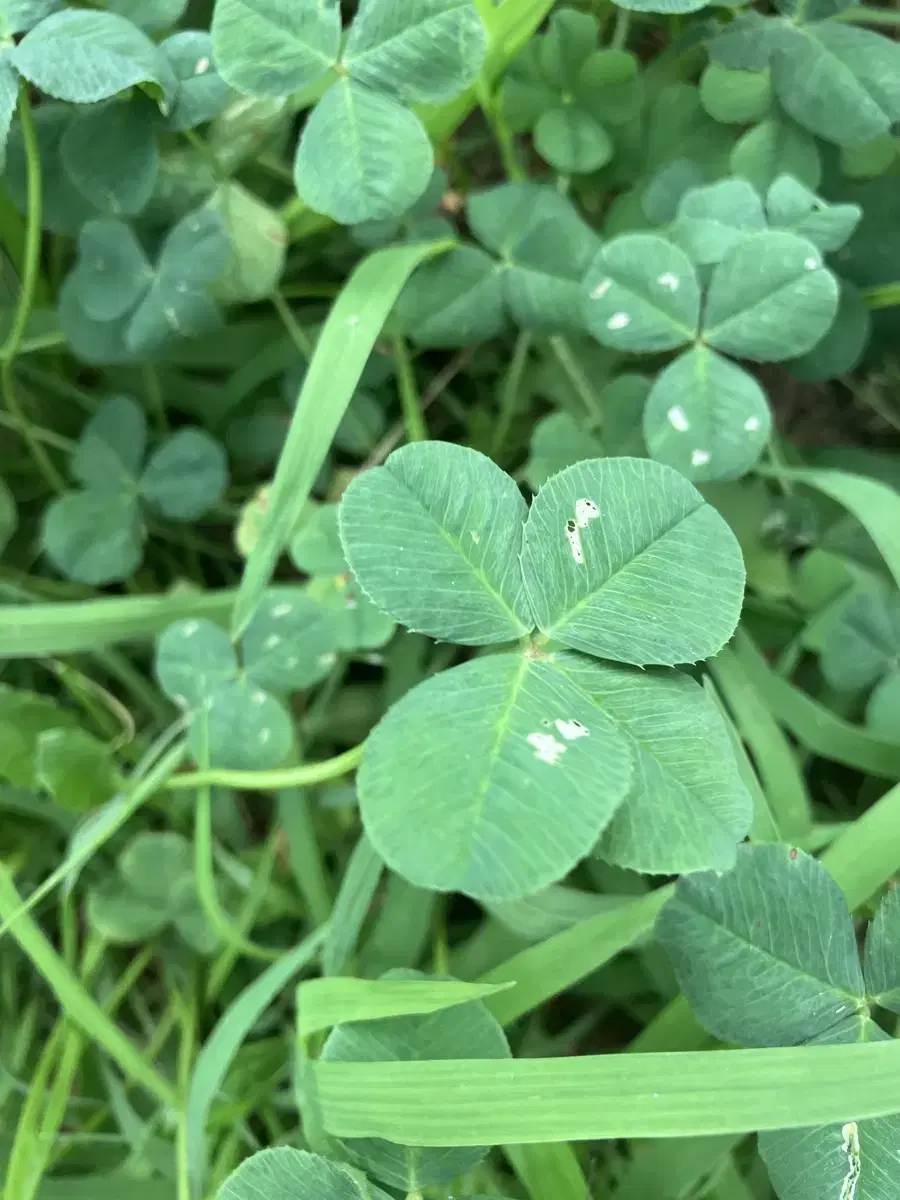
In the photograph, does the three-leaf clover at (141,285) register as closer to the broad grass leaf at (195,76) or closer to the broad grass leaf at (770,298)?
the broad grass leaf at (195,76)

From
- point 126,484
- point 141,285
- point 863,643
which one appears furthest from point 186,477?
point 863,643

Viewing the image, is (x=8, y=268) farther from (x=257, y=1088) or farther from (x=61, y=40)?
(x=257, y=1088)

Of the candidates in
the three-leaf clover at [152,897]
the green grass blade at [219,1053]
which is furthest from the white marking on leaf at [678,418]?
the three-leaf clover at [152,897]

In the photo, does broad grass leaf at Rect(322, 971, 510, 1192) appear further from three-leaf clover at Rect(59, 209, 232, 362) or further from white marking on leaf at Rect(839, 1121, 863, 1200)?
three-leaf clover at Rect(59, 209, 232, 362)

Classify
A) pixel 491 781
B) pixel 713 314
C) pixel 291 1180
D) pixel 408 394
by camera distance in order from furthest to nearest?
1. pixel 408 394
2. pixel 713 314
3. pixel 291 1180
4. pixel 491 781

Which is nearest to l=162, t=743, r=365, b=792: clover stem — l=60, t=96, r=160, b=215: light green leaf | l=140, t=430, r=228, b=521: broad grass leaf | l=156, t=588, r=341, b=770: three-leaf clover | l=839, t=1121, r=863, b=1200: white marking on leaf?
l=156, t=588, r=341, b=770: three-leaf clover

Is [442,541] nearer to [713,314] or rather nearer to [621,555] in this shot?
[621,555]
